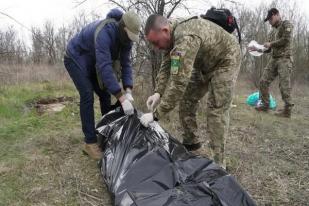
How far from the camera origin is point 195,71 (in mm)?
2943

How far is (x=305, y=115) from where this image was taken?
19.5 ft

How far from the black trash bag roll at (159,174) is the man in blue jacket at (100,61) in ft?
1.34

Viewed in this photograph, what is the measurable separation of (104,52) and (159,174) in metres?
1.18

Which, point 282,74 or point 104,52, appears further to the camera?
point 282,74

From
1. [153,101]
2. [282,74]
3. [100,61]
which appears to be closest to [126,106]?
[153,101]

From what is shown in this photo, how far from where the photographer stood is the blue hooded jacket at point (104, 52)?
259cm

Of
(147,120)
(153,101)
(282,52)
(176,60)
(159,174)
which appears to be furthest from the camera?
(282,52)

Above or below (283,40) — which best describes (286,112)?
below

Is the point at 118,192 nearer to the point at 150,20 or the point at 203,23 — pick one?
the point at 150,20

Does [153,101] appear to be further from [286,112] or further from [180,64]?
[286,112]

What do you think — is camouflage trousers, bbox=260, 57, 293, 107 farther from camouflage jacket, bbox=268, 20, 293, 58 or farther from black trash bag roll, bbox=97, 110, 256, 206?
black trash bag roll, bbox=97, 110, 256, 206

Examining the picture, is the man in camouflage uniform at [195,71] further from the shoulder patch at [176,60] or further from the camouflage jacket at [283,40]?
the camouflage jacket at [283,40]

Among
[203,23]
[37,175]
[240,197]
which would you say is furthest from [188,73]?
[37,175]

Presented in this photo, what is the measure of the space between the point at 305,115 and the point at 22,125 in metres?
4.95
